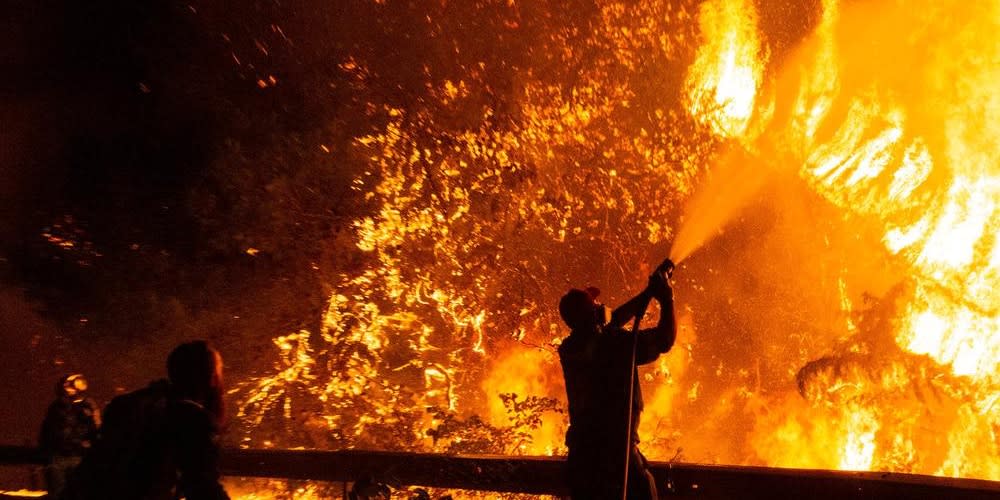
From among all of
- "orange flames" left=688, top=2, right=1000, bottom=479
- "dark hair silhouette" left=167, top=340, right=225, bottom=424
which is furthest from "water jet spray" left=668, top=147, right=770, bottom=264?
"dark hair silhouette" left=167, top=340, right=225, bottom=424

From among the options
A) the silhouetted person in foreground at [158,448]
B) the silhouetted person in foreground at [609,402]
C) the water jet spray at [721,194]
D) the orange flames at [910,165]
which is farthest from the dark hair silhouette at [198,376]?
the orange flames at [910,165]

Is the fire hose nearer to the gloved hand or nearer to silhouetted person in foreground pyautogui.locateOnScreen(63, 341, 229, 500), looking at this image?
the gloved hand

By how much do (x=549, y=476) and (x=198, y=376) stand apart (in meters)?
1.83

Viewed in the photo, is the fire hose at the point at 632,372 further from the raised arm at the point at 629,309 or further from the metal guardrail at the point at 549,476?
the metal guardrail at the point at 549,476

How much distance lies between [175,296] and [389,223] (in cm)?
372

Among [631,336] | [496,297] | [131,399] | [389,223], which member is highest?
[389,223]

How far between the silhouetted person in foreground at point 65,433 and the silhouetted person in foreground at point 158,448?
392 cm

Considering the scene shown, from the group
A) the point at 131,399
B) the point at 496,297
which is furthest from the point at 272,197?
the point at 131,399

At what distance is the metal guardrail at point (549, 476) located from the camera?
7.37 ft

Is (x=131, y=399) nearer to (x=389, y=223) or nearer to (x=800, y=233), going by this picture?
(x=389, y=223)

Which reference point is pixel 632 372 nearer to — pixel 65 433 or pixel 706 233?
pixel 65 433

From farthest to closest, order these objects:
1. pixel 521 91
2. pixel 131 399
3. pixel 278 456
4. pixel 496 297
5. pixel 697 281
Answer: pixel 697 281
pixel 521 91
pixel 496 297
pixel 278 456
pixel 131 399

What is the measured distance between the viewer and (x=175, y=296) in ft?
30.4

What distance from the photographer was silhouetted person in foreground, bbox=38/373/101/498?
5223 millimetres
